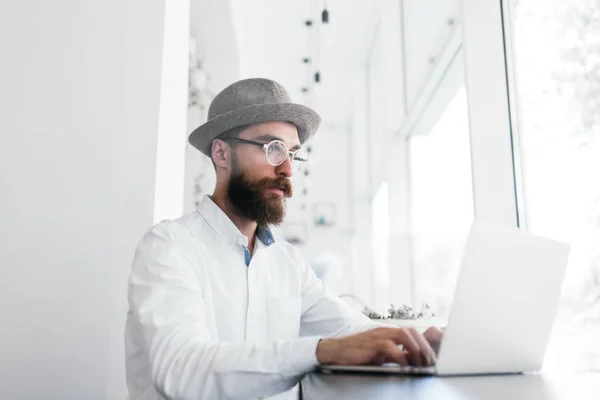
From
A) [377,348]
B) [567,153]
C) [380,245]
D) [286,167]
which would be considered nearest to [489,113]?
[567,153]

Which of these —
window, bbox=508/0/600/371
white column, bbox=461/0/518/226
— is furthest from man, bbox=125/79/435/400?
white column, bbox=461/0/518/226

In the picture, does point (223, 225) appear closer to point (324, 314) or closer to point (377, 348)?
point (324, 314)

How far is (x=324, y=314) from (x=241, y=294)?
327mm

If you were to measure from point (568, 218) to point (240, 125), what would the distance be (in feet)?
4.38

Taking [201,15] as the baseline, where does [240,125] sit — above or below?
below

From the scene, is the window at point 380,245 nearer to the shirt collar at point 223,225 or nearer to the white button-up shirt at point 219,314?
the white button-up shirt at point 219,314

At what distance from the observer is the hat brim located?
5.99 ft

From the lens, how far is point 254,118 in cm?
184

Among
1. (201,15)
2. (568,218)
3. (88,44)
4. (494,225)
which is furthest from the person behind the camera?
(201,15)

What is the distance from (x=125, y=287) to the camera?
2055mm

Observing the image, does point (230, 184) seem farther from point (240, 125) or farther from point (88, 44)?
point (88, 44)

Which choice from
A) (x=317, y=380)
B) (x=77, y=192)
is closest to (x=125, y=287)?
(x=77, y=192)

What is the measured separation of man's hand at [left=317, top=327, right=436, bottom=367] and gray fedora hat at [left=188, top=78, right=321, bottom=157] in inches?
37.7

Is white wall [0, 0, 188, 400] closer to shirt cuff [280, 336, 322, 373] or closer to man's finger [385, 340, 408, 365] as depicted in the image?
shirt cuff [280, 336, 322, 373]
